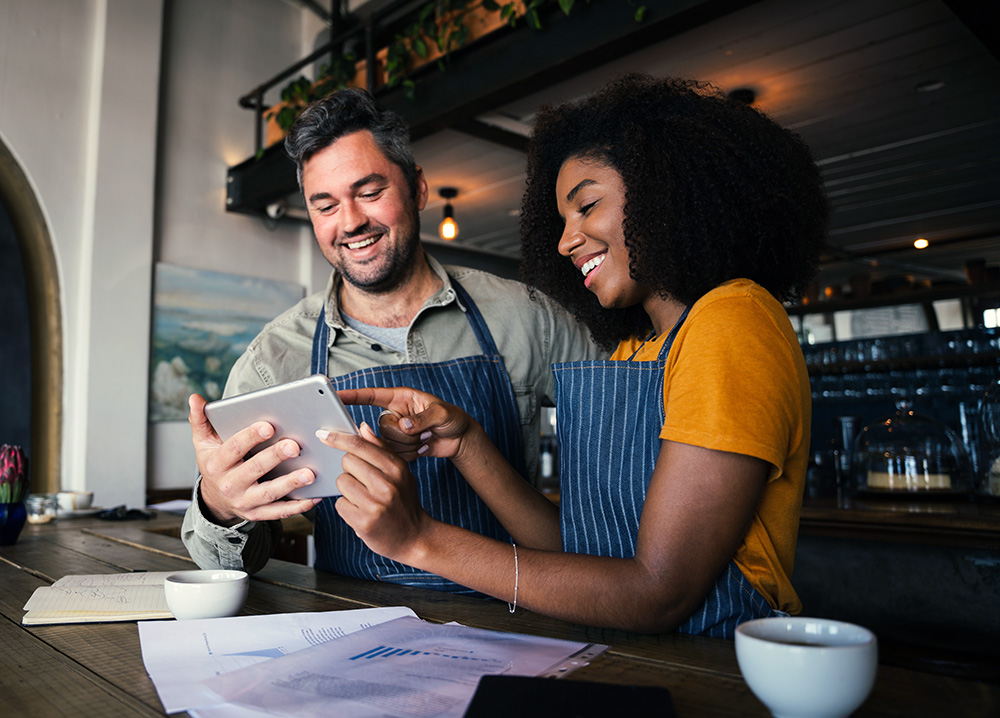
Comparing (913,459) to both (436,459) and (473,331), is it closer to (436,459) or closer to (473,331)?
(473,331)

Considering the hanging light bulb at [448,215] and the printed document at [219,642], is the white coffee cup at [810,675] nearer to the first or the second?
the printed document at [219,642]

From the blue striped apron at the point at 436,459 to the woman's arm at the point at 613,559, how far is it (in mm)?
448

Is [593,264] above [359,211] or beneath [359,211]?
beneath

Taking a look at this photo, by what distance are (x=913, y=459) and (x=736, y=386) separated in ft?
7.38

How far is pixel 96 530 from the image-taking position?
2.19m

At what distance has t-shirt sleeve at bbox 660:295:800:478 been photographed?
0.90 m

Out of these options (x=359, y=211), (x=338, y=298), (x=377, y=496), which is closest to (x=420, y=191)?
(x=359, y=211)

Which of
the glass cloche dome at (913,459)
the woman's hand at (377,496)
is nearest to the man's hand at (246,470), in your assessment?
the woman's hand at (377,496)

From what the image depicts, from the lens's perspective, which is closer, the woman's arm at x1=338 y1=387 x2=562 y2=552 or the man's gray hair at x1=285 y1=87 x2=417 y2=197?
the woman's arm at x1=338 y1=387 x2=562 y2=552

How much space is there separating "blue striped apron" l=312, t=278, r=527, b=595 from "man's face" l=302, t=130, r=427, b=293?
0.52 ft

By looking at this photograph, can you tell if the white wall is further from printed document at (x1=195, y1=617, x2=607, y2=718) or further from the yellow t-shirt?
the yellow t-shirt

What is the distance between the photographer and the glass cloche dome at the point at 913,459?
268 cm

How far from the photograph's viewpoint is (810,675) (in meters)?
0.58

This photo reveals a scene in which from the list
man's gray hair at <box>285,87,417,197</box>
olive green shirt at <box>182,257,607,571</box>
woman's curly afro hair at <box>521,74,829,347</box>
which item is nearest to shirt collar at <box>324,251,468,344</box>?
olive green shirt at <box>182,257,607,571</box>
